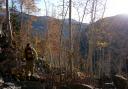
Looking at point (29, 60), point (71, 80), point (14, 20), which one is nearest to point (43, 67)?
point (71, 80)

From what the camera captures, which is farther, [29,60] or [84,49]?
[84,49]

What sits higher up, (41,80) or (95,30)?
(95,30)

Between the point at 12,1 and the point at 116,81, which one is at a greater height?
the point at 12,1

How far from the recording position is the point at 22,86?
751 inches

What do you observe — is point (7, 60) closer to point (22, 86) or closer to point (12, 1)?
point (22, 86)

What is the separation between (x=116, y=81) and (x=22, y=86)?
7.69m

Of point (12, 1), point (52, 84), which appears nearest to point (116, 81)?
point (52, 84)

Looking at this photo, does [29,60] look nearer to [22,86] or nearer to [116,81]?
[22,86]

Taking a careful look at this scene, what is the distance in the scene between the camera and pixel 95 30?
40.9 meters

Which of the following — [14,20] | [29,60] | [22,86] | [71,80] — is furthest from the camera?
[14,20]

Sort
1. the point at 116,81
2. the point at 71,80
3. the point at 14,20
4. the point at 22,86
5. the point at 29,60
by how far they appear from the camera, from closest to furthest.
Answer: the point at 22,86 < the point at 29,60 < the point at 71,80 < the point at 116,81 < the point at 14,20

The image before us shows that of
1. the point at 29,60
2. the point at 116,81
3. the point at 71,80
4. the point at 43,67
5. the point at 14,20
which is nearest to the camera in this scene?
the point at 29,60

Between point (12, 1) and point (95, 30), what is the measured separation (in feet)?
32.1

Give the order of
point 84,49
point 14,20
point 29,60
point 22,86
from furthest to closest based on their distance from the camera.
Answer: point 84,49, point 14,20, point 29,60, point 22,86
